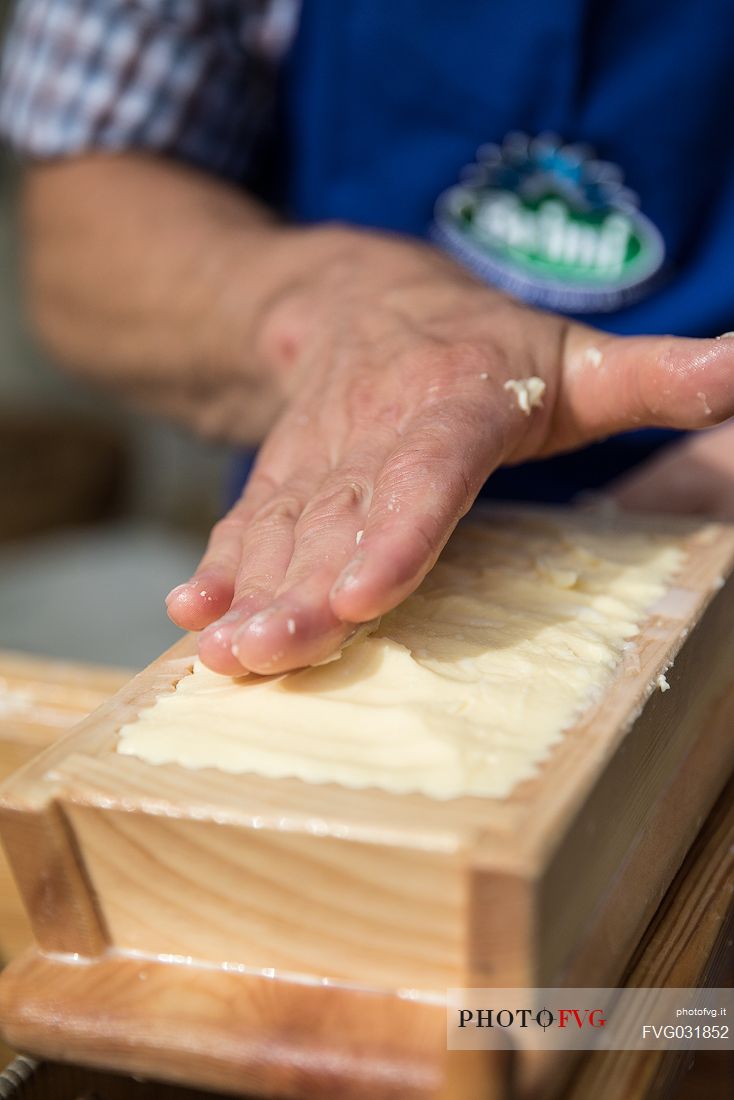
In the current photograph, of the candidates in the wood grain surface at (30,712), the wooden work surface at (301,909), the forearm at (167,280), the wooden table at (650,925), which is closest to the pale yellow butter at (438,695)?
the wooden work surface at (301,909)

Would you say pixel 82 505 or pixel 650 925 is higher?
pixel 650 925

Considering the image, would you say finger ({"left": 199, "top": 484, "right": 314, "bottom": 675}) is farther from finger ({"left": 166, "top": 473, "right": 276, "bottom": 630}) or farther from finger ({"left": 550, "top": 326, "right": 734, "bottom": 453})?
finger ({"left": 550, "top": 326, "right": 734, "bottom": 453})

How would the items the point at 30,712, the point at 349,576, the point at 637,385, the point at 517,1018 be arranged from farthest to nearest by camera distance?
the point at 30,712 < the point at 637,385 < the point at 349,576 < the point at 517,1018

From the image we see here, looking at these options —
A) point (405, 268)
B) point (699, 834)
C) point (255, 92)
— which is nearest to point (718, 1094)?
point (699, 834)

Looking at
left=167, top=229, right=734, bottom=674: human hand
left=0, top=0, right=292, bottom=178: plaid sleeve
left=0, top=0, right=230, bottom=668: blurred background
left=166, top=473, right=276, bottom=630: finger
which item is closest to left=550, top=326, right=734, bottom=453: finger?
left=167, top=229, right=734, bottom=674: human hand

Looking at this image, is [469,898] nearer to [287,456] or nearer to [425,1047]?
[425,1047]

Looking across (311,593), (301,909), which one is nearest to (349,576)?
(311,593)

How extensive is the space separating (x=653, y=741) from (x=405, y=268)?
48cm

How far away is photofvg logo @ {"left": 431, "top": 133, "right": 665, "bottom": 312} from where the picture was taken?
1100 millimetres

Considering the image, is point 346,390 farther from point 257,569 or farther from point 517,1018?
point 517,1018

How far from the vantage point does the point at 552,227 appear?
112cm

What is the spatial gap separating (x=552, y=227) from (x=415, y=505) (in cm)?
60

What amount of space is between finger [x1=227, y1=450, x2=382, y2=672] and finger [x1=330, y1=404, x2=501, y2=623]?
1cm

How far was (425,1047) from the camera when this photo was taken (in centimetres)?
49
